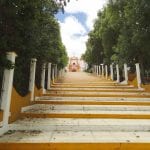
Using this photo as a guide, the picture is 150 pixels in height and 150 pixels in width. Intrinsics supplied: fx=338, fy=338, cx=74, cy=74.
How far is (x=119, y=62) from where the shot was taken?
666 inches

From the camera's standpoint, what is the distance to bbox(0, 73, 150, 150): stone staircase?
20.2ft

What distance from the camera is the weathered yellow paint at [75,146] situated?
6.08 meters

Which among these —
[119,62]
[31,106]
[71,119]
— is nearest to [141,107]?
[71,119]

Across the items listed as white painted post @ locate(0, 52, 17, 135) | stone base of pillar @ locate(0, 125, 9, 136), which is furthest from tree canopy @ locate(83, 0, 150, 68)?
stone base of pillar @ locate(0, 125, 9, 136)

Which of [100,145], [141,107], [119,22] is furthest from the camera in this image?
[119,22]

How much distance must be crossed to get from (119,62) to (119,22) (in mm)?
1984

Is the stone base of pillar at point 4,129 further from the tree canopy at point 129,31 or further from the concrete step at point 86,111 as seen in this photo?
the tree canopy at point 129,31

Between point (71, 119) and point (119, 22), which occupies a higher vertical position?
point (119, 22)

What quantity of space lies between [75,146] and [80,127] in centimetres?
152

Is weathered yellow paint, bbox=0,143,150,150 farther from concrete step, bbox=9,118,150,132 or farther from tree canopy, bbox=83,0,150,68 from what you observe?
tree canopy, bbox=83,0,150,68

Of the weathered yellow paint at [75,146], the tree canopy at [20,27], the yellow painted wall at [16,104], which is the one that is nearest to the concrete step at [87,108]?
the yellow painted wall at [16,104]

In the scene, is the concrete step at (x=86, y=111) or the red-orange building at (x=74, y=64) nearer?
the concrete step at (x=86, y=111)

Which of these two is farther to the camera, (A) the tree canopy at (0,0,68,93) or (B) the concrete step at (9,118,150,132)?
(B) the concrete step at (9,118,150,132)

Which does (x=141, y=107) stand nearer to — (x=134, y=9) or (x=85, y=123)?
(x=85, y=123)
